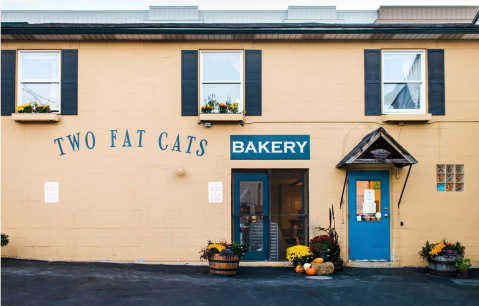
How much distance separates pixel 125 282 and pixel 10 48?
21.3 ft

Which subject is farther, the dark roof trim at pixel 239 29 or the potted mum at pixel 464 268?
the dark roof trim at pixel 239 29

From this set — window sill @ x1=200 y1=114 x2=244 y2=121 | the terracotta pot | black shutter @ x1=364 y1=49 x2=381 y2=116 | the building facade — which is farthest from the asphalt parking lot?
black shutter @ x1=364 y1=49 x2=381 y2=116

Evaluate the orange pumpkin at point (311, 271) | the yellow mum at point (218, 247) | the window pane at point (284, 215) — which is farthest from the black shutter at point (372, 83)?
the yellow mum at point (218, 247)

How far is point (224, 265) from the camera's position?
385 inches

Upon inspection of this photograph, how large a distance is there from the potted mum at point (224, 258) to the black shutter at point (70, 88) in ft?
15.5

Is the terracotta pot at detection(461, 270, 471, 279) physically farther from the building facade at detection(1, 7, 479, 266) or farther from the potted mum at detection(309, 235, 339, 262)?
the potted mum at detection(309, 235, 339, 262)

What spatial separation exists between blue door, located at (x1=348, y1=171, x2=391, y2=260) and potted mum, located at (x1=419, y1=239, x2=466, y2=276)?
43.1 inches

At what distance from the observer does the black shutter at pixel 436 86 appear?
37.1 feet

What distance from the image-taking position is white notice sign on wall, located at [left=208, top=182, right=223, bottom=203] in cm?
1120

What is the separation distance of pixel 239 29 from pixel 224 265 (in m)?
5.33

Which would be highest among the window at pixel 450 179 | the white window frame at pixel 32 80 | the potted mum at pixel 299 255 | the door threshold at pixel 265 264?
the white window frame at pixel 32 80

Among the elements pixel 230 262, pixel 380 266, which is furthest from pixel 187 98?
pixel 380 266

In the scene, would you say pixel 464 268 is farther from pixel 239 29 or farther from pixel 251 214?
pixel 239 29

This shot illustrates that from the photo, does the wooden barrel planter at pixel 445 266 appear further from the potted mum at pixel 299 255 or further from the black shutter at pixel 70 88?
the black shutter at pixel 70 88
